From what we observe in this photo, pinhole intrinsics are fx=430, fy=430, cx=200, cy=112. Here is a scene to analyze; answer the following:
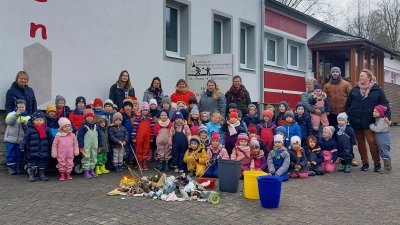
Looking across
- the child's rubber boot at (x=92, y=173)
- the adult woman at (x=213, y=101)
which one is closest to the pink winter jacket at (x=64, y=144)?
the child's rubber boot at (x=92, y=173)

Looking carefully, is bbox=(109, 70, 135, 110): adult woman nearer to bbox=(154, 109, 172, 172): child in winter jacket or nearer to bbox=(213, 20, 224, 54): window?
bbox=(154, 109, 172, 172): child in winter jacket

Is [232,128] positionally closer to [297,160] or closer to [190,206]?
[297,160]

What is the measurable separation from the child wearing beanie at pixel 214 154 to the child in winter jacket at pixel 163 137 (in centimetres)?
111

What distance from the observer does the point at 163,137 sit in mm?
8773

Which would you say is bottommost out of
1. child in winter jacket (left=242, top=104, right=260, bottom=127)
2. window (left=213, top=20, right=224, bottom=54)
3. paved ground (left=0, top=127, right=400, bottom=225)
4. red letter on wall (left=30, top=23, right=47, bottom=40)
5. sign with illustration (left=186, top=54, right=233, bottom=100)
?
paved ground (left=0, top=127, right=400, bottom=225)

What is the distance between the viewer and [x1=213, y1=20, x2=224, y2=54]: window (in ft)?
46.0

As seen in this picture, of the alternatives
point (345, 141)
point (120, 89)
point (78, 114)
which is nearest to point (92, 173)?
point (78, 114)

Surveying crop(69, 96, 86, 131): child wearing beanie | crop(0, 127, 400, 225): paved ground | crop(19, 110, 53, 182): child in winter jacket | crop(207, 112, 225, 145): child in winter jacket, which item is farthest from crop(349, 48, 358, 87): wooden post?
crop(19, 110, 53, 182): child in winter jacket

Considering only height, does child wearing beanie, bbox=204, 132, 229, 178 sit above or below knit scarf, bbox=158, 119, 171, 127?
below

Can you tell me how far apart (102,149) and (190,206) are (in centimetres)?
310

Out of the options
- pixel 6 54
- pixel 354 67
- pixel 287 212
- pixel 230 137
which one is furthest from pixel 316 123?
pixel 354 67

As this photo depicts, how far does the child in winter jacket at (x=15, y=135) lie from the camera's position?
784 centimetres

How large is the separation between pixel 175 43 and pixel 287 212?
7.72 meters

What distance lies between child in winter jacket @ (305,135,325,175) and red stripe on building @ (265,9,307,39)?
8.49m
